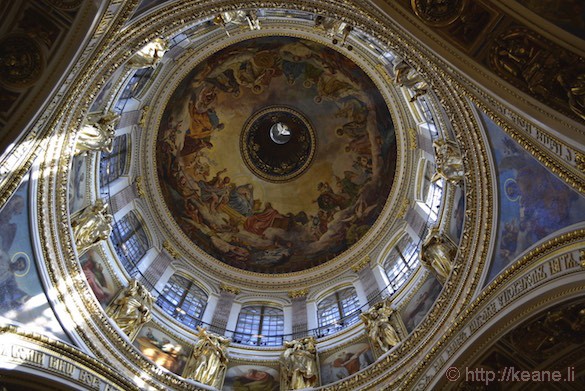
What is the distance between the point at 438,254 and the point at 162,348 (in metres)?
8.98

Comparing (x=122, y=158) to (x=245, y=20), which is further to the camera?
(x=122, y=158)

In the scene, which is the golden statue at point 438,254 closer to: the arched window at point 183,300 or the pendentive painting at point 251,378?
the pendentive painting at point 251,378

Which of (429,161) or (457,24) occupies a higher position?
(429,161)

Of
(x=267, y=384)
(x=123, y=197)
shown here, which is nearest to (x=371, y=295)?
(x=267, y=384)

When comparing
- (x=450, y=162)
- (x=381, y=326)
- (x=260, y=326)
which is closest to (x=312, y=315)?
(x=260, y=326)

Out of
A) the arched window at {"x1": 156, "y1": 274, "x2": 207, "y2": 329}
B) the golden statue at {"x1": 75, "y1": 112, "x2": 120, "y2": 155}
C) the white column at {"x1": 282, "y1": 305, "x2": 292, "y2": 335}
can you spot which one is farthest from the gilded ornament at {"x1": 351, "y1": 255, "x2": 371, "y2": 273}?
the golden statue at {"x1": 75, "y1": 112, "x2": 120, "y2": 155}

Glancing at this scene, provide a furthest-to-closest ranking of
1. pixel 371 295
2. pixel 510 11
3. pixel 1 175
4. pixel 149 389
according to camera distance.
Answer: pixel 371 295 < pixel 149 389 < pixel 1 175 < pixel 510 11

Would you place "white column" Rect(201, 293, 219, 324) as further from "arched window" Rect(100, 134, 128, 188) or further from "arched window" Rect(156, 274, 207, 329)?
"arched window" Rect(100, 134, 128, 188)

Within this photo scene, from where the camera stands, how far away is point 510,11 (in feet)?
21.3

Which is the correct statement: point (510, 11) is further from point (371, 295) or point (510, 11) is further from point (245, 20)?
point (371, 295)

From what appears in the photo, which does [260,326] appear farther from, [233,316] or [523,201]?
[523,201]

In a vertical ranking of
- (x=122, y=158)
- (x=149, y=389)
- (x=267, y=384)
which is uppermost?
(x=122, y=158)

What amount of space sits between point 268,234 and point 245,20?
1194 cm

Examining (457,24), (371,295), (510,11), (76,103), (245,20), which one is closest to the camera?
(510,11)
